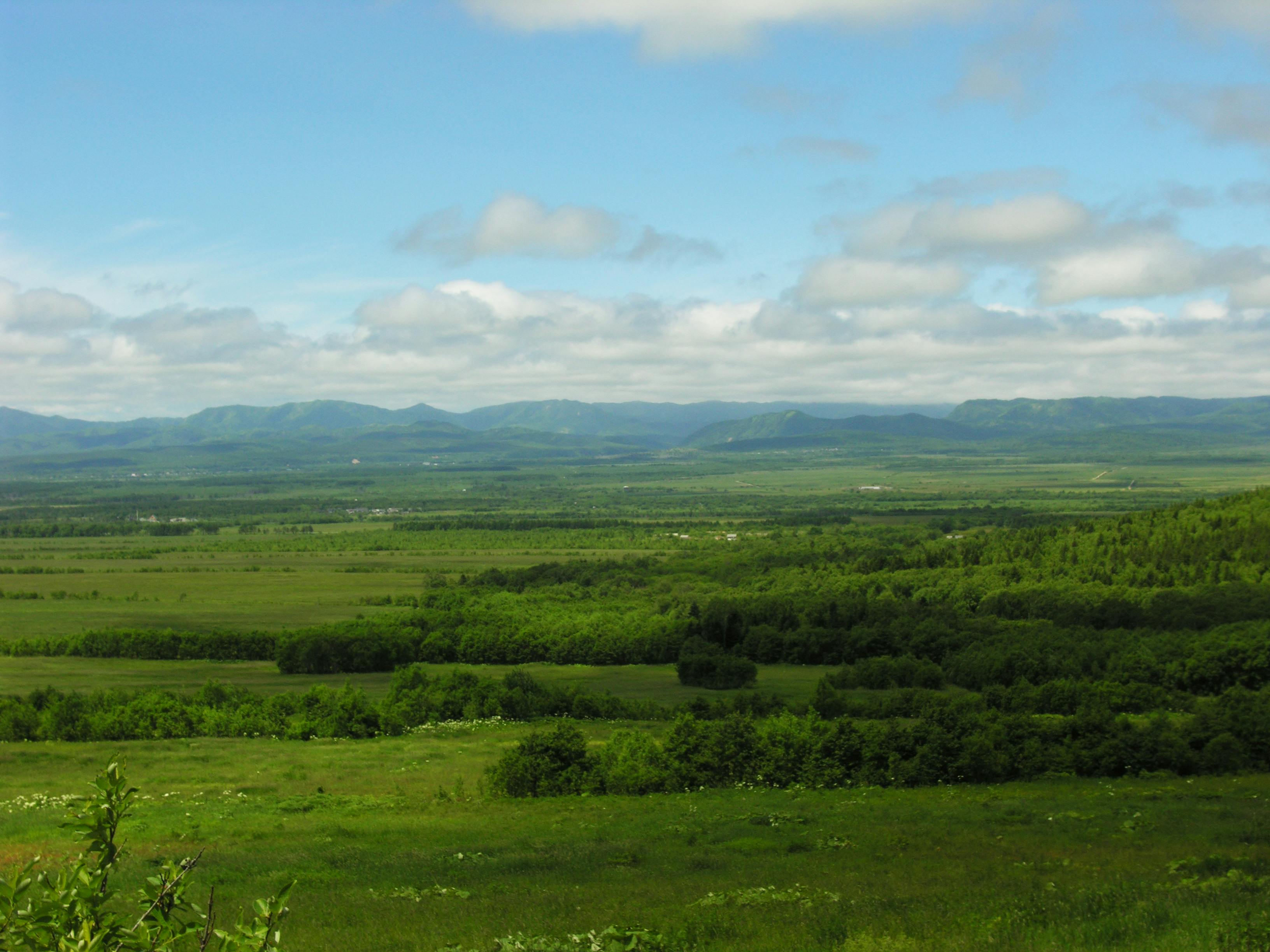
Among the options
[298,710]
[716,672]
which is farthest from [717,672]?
[298,710]

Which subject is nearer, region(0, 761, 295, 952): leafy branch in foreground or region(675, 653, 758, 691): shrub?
region(0, 761, 295, 952): leafy branch in foreground

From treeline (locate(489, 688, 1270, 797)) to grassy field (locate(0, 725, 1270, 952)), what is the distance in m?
2.17

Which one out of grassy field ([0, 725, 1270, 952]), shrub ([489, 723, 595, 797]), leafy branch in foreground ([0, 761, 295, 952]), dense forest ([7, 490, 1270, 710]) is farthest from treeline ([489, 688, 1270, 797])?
leafy branch in foreground ([0, 761, 295, 952])

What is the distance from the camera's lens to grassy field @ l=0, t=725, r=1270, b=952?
17.8m

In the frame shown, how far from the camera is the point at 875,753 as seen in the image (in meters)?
47.8

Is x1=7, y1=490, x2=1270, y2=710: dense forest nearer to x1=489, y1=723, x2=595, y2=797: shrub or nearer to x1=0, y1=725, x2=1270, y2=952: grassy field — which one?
x1=0, y1=725, x2=1270, y2=952: grassy field

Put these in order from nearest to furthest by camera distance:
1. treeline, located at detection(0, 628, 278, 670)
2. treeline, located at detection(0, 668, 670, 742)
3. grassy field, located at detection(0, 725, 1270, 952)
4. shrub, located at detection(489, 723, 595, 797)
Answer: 1. grassy field, located at detection(0, 725, 1270, 952)
2. shrub, located at detection(489, 723, 595, 797)
3. treeline, located at detection(0, 668, 670, 742)
4. treeline, located at detection(0, 628, 278, 670)

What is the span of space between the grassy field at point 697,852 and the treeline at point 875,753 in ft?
7.12

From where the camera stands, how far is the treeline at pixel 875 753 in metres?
45.9

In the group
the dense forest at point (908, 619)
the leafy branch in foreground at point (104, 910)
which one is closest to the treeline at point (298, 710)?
the dense forest at point (908, 619)

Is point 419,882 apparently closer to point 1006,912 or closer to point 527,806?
point 1006,912

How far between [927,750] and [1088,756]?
30.2 feet

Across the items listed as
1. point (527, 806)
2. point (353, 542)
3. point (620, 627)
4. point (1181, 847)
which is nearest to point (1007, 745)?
point (1181, 847)

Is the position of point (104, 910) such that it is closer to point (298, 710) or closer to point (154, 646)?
point (298, 710)
